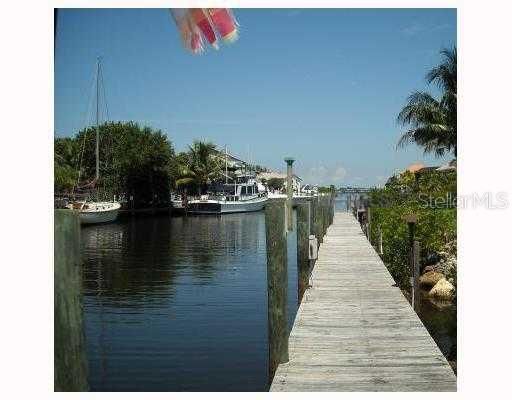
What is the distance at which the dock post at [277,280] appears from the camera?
551 cm

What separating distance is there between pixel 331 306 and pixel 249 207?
140 feet

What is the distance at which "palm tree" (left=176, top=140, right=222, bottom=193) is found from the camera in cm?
5359

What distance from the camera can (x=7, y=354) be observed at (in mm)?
4574

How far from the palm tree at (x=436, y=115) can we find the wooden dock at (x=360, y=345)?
556 inches

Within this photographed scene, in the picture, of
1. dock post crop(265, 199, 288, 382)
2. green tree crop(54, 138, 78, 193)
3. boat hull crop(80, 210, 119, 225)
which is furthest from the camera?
boat hull crop(80, 210, 119, 225)

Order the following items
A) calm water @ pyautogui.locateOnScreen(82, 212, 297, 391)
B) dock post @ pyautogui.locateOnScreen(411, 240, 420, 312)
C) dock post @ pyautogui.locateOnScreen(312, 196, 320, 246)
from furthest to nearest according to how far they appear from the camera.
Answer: dock post @ pyautogui.locateOnScreen(312, 196, 320, 246)
dock post @ pyautogui.locateOnScreen(411, 240, 420, 312)
calm water @ pyautogui.locateOnScreen(82, 212, 297, 391)

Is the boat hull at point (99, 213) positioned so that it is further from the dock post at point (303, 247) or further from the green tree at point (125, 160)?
the dock post at point (303, 247)

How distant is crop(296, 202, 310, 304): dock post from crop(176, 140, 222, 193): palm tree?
42125 millimetres

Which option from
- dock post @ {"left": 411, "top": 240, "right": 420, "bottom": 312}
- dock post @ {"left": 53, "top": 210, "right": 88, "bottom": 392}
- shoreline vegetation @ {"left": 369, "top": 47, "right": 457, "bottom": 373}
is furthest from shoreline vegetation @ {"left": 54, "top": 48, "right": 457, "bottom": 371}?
dock post @ {"left": 53, "top": 210, "right": 88, "bottom": 392}

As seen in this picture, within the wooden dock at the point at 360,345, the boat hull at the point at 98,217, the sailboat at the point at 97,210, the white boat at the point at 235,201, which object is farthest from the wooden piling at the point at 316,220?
the white boat at the point at 235,201

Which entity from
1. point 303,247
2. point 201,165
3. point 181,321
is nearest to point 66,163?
point 201,165

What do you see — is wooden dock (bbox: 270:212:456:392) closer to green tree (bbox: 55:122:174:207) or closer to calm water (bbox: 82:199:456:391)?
calm water (bbox: 82:199:456:391)
